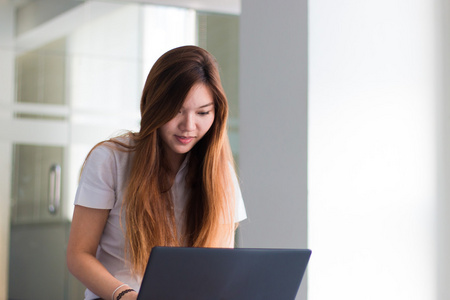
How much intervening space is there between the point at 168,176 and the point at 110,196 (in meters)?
0.20

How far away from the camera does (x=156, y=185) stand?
1.72 meters

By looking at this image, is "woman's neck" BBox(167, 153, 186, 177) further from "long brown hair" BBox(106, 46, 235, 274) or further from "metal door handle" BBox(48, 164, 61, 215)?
"metal door handle" BBox(48, 164, 61, 215)

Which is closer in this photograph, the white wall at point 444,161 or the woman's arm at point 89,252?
the woman's arm at point 89,252

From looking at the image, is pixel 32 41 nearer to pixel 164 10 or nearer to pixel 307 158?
pixel 164 10

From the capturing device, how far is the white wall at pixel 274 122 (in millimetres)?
2201

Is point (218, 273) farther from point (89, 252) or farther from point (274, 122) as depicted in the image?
point (274, 122)

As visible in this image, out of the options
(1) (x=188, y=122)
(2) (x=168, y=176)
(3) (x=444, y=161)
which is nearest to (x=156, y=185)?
(2) (x=168, y=176)

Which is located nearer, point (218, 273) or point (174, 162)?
point (218, 273)

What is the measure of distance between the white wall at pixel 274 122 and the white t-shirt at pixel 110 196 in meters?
0.71

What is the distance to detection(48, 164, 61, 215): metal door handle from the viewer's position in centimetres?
449

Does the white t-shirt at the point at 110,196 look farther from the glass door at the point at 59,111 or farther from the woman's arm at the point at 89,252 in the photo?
the glass door at the point at 59,111

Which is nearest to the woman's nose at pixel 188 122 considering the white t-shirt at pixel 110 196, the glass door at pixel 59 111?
the white t-shirt at pixel 110 196

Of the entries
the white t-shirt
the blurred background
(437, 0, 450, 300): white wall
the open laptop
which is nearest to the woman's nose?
the white t-shirt

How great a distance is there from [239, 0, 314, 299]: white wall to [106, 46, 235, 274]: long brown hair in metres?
0.42
